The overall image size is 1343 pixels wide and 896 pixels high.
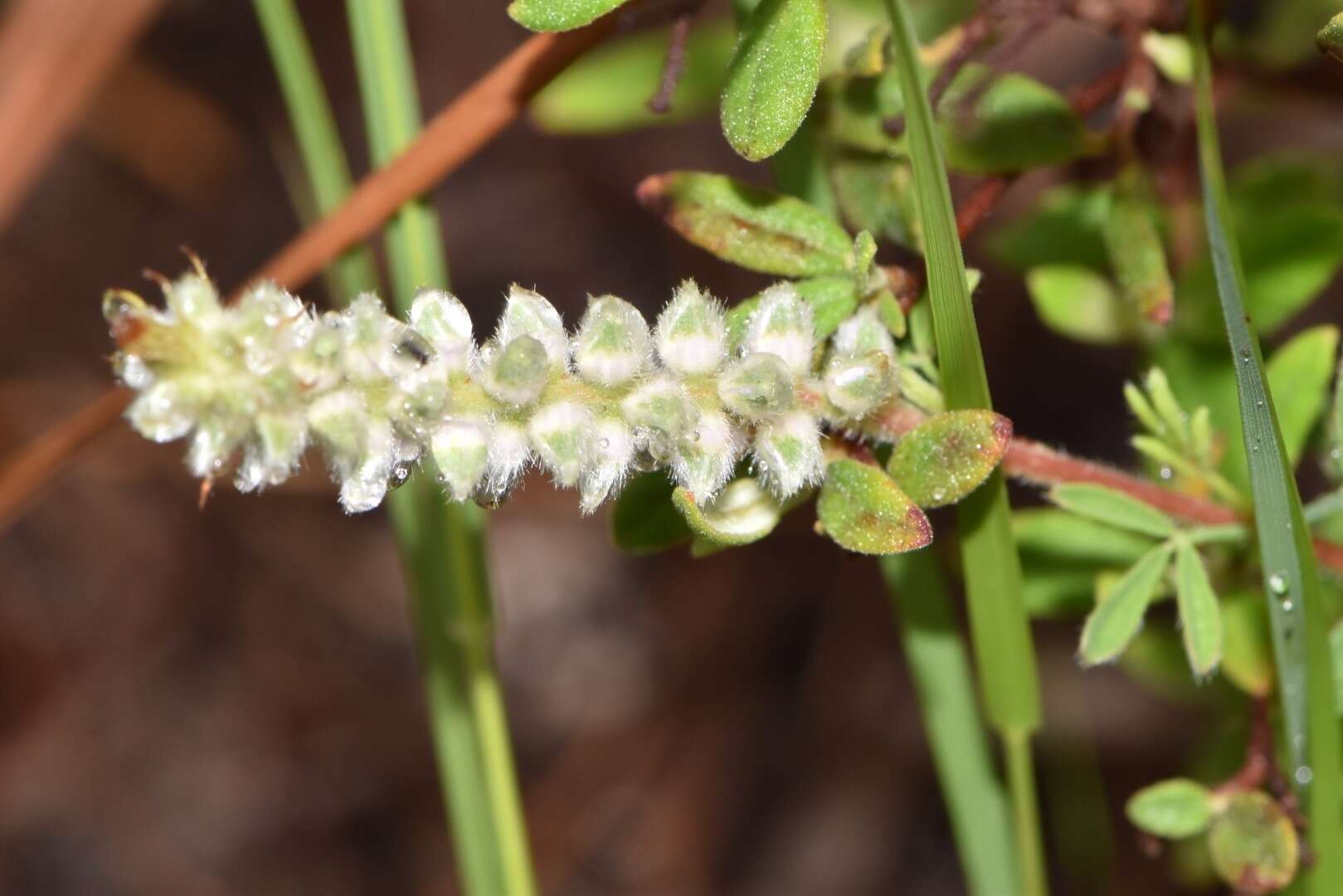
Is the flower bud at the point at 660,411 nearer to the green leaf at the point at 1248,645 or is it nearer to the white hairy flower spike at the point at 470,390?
the white hairy flower spike at the point at 470,390

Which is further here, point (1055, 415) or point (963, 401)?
point (1055, 415)

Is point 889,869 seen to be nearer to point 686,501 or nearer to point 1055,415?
point 1055,415

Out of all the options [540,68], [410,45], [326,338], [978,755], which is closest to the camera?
[326,338]

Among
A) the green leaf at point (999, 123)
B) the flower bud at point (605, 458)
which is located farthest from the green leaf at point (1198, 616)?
the flower bud at point (605, 458)

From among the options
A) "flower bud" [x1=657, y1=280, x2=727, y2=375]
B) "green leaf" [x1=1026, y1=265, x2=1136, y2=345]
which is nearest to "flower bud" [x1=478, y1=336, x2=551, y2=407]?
"flower bud" [x1=657, y1=280, x2=727, y2=375]

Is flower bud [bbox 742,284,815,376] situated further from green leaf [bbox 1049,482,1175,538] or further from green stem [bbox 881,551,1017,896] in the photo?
green stem [bbox 881,551,1017,896]

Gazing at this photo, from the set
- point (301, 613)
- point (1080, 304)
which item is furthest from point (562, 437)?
point (301, 613)

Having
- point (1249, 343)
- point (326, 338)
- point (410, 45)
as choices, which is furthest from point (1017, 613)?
point (410, 45)
